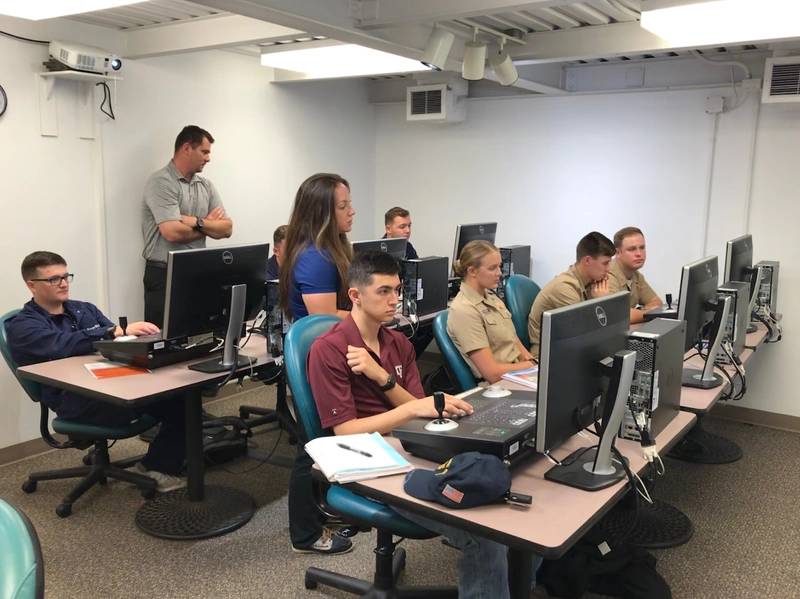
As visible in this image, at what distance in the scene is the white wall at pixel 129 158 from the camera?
3.73 metres

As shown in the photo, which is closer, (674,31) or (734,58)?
(674,31)

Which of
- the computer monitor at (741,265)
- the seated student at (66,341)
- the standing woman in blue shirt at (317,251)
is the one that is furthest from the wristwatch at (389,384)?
the computer monitor at (741,265)

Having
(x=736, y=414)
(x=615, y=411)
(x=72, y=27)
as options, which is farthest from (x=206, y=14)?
(x=736, y=414)

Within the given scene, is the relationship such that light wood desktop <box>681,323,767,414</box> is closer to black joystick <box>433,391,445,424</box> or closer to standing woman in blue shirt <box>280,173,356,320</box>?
black joystick <box>433,391,445,424</box>

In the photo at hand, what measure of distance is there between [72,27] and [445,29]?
208 centimetres

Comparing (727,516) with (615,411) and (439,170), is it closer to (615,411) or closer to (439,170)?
(615,411)

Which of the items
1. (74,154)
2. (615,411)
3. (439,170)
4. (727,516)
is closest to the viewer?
(615,411)

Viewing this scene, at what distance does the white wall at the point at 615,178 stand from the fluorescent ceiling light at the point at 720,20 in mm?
1248

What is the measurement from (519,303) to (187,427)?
1.89 meters

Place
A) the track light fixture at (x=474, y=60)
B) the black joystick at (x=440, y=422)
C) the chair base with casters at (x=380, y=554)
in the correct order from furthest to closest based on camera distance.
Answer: the track light fixture at (x=474, y=60) → the chair base with casters at (x=380, y=554) → the black joystick at (x=440, y=422)

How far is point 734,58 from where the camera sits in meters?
4.58

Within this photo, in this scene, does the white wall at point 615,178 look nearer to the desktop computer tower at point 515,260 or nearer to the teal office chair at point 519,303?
the desktop computer tower at point 515,260

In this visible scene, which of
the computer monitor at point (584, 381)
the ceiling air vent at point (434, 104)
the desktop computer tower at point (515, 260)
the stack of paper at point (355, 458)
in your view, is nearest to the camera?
the computer monitor at point (584, 381)

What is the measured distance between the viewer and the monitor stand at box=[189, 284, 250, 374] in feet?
9.59
